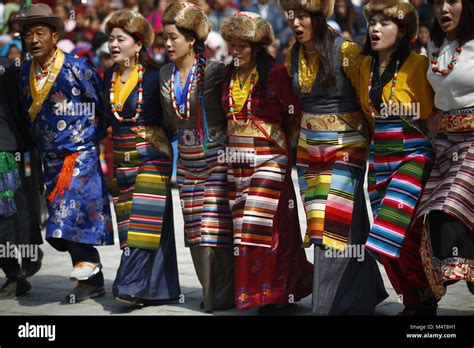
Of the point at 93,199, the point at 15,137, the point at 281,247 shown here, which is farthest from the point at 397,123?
the point at 15,137

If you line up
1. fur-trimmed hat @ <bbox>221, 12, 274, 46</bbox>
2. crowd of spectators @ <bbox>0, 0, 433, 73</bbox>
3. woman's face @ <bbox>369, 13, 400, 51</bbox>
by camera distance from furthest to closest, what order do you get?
1. crowd of spectators @ <bbox>0, 0, 433, 73</bbox>
2. fur-trimmed hat @ <bbox>221, 12, 274, 46</bbox>
3. woman's face @ <bbox>369, 13, 400, 51</bbox>

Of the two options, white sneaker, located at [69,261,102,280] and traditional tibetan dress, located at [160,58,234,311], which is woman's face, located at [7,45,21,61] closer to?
white sneaker, located at [69,261,102,280]

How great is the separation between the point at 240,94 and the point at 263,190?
2.02ft

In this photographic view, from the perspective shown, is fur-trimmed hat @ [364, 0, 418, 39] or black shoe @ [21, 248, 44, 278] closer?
Result: fur-trimmed hat @ [364, 0, 418, 39]

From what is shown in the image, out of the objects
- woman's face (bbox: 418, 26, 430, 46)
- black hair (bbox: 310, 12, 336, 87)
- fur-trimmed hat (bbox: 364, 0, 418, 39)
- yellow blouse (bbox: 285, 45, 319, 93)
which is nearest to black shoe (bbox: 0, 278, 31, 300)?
yellow blouse (bbox: 285, 45, 319, 93)

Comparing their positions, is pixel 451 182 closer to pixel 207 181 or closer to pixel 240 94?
pixel 240 94

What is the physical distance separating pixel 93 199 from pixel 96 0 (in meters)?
9.30

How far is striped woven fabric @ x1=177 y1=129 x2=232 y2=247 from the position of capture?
6.49 metres

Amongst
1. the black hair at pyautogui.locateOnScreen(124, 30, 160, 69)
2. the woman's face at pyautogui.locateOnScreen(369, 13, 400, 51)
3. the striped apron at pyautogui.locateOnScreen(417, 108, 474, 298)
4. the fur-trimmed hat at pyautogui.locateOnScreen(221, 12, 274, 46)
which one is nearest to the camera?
the striped apron at pyautogui.locateOnScreen(417, 108, 474, 298)

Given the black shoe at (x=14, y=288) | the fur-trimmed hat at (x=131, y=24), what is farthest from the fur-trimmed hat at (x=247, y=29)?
the black shoe at (x=14, y=288)

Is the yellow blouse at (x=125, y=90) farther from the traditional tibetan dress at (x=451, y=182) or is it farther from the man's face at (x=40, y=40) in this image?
the traditional tibetan dress at (x=451, y=182)

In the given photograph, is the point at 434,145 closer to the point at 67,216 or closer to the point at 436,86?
the point at 436,86

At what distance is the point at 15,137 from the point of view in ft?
23.3

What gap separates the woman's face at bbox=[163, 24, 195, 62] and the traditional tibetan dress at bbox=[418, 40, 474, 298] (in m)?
1.68
